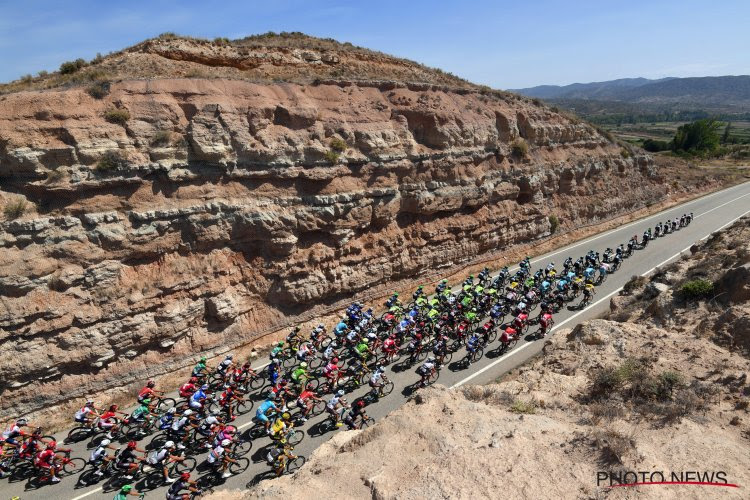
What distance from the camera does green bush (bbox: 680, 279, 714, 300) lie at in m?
15.6

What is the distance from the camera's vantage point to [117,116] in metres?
19.7

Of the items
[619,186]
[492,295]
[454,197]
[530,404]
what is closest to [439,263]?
[454,197]

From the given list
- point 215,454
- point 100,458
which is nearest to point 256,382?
point 215,454

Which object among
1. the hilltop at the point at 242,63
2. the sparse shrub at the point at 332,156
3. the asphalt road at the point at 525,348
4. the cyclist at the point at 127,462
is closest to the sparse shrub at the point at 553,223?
the asphalt road at the point at 525,348

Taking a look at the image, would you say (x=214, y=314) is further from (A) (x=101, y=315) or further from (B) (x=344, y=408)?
(B) (x=344, y=408)

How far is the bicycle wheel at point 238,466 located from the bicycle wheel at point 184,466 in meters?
1.30

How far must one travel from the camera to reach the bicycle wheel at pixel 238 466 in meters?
13.7

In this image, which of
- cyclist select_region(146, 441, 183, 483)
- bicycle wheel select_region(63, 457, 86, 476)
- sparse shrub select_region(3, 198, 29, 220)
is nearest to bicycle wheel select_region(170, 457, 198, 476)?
cyclist select_region(146, 441, 183, 483)

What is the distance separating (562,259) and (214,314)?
996 inches

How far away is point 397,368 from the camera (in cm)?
1909

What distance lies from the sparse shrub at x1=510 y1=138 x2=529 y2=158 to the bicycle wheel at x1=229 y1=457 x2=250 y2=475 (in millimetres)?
29953

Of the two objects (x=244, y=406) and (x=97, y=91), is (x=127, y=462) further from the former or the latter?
(x=97, y=91)

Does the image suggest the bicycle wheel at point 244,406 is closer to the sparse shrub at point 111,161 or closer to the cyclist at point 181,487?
the cyclist at point 181,487

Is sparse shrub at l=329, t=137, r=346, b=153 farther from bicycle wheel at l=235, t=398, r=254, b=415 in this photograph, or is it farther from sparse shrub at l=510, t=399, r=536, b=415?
sparse shrub at l=510, t=399, r=536, b=415
